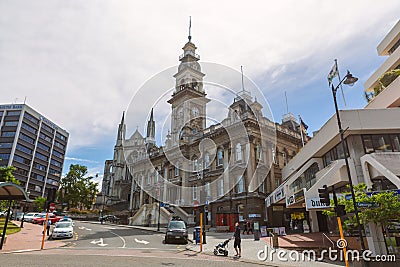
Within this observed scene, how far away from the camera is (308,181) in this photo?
1063 inches

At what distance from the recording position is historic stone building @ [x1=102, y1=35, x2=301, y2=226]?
37.4 metres

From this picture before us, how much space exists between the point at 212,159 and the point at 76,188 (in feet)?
127

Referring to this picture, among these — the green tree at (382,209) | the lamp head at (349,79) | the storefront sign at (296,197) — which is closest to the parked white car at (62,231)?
the storefront sign at (296,197)

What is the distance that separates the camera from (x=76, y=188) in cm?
6481

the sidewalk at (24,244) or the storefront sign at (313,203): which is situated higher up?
the storefront sign at (313,203)

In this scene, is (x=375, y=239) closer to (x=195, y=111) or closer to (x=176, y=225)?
(x=176, y=225)

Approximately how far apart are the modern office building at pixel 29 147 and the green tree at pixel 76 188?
20400 millimetres

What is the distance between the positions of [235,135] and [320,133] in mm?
17631

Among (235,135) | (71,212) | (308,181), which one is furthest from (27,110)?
(308,181)

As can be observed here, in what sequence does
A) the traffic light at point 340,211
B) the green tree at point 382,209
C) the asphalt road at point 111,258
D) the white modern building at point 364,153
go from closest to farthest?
the asphalt road at point 111,258
the traffic light at point 340,211
the green tree at point 382,209
the white modern building at point 364,153

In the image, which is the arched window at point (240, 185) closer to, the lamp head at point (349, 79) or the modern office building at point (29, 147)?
the lamp head at point (349, 79)

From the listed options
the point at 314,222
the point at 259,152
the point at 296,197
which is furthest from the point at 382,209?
the point at 259,152

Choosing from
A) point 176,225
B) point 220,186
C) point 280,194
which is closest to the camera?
point 176,225

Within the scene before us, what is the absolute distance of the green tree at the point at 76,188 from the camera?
64.3 meters
